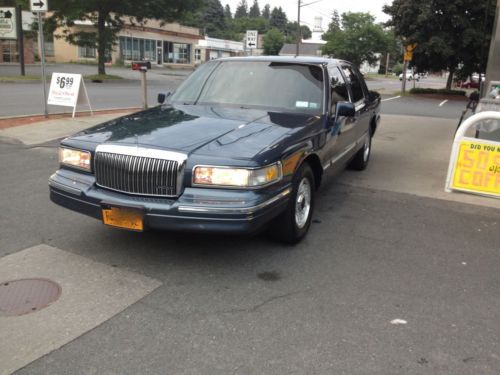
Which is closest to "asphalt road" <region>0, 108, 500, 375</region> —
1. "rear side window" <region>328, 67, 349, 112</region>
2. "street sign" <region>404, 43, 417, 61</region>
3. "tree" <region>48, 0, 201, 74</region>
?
"rear side window" <region>328, 67, 349, 112</region>

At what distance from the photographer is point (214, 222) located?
371cm

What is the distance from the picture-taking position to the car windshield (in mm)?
5227

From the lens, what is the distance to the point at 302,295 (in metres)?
3.71

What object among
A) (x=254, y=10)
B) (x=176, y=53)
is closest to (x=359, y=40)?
(x=176, y=53)

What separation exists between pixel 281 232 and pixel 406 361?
1.80m

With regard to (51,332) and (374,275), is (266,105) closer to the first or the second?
(374,275)

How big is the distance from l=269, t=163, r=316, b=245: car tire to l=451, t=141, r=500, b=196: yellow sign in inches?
103

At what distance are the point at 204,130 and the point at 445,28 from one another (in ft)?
83.8

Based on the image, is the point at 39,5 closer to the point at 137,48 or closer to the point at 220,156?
the point at 220,156

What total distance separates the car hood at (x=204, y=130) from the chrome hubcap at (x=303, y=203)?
55 cm

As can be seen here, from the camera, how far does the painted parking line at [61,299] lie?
117 inches

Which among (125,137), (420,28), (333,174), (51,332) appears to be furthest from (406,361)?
(420,28)

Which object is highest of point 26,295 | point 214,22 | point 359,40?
point 214,22

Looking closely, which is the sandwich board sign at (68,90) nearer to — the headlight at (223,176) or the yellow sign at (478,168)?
the yellow sign at (478,168)
